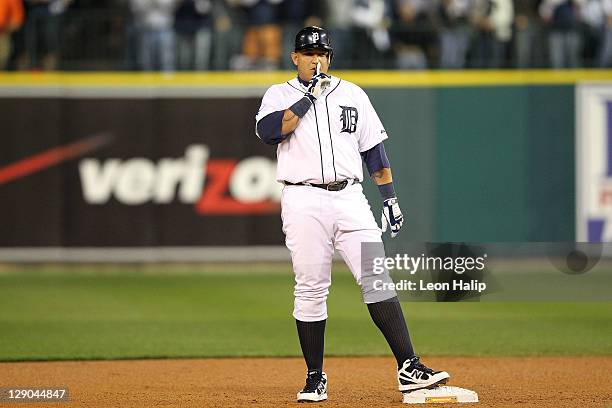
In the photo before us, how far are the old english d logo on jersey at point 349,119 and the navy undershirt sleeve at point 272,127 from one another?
0.35 m

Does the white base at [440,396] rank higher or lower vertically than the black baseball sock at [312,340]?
lower

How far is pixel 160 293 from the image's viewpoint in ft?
43.3

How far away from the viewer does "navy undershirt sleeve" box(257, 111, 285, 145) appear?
646cm

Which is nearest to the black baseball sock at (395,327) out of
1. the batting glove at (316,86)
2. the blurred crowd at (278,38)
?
the batting glove at (316,86)

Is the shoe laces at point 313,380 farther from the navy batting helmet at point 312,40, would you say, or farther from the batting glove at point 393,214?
the navy batting helmet at point 312,40

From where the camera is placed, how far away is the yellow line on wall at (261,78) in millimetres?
15672

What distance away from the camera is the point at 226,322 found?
1105cm

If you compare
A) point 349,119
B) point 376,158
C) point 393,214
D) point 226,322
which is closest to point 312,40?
point 349,119

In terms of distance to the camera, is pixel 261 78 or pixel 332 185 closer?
pixel 332 185

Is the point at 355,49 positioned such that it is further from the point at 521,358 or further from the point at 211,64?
the point at 521,358

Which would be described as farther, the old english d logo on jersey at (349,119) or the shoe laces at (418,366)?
the old english d logo on jersey at (349,119)

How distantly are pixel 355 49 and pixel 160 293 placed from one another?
4.58 m

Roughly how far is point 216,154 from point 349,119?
943 cm

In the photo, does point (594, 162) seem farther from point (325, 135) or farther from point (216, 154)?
point (325, 135)
